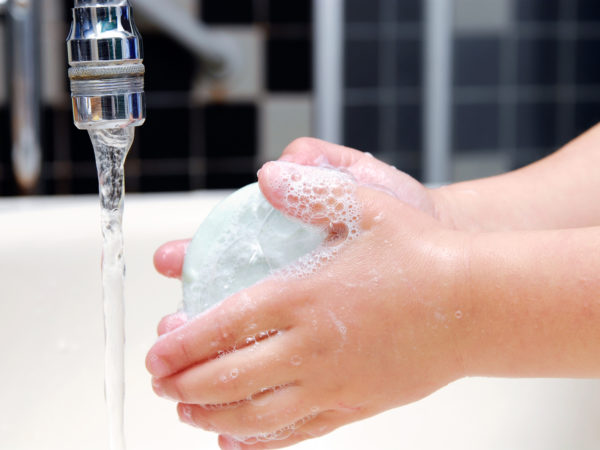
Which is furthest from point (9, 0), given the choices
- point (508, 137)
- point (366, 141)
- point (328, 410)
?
point (508, 137)

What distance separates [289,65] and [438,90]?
13.1 inches

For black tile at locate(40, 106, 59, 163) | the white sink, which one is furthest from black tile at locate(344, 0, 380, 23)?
the white sink

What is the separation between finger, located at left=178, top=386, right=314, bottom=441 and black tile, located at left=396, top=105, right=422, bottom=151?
1.23 m

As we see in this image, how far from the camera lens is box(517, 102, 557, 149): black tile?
1756 millimetres

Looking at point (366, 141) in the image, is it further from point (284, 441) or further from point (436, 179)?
point (284, 441)

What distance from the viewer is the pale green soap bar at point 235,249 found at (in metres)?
0.54

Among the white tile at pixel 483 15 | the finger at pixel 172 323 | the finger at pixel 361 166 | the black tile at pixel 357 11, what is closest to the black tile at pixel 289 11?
the black tile at pixel 357 11

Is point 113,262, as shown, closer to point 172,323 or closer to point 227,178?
point 172,323

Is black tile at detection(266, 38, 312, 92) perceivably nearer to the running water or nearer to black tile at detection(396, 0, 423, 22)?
black tile at detection(396, 0, 423, 22)

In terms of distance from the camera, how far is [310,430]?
53 cm

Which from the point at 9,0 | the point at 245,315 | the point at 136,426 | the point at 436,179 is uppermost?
the point at 9,0

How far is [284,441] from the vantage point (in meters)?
0.54

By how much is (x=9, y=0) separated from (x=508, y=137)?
1.08 metres

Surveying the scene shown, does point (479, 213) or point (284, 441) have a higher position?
point (479, 213)
